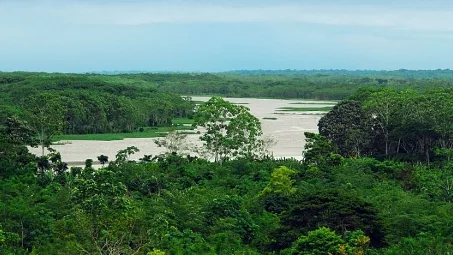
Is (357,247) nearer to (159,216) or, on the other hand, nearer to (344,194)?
(344,194)

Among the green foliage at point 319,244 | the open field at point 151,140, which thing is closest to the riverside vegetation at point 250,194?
the green foliage at point 319,244

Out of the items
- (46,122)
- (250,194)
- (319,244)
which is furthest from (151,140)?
(319,244)

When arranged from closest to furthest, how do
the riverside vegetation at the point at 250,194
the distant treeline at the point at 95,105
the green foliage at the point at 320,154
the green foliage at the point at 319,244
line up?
the green foliage at the point at 319,244 < the riverside vegetation at the point at 250,194 < the green foliage at the point at 320,154 < the distant treeline at the point at 95,105

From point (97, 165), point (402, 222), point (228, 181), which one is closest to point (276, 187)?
point (228, 181)

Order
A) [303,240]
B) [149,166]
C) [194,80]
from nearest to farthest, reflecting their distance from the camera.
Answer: [303,240] < [149,166] < [194,80]

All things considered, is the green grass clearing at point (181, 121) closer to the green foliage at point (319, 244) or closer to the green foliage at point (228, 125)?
the green foliage at point (228, 125)

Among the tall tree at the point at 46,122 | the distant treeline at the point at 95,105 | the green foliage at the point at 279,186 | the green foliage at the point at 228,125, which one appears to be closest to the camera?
the green foliage at the point at 279,186
